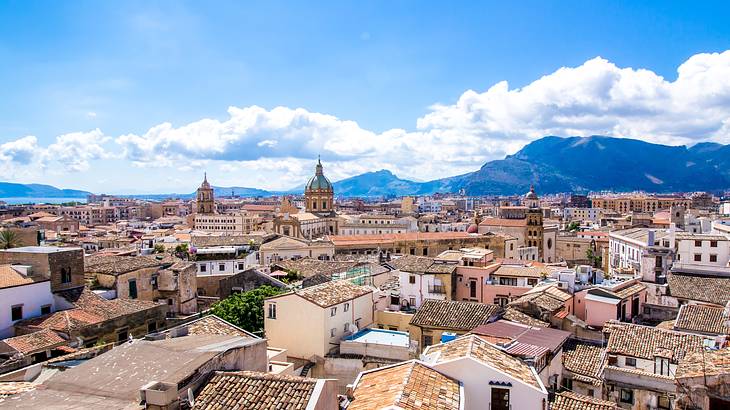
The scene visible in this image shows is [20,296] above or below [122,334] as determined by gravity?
above

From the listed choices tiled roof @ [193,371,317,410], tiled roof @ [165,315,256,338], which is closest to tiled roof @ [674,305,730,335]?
tiled roof @ [165,315,256,338]

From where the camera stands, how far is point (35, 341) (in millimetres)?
21281

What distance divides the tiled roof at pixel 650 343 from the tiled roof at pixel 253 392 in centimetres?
Result: 1646

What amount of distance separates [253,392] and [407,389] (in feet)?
11.0

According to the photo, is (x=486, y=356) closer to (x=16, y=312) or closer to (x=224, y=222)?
(x=16, y=312)

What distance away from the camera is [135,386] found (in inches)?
432

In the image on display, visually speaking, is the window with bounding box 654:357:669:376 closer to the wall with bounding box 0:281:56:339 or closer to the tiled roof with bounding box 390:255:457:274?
the tiled roof with bounding box 390:255:457:274

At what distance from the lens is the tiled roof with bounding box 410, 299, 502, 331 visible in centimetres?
2566

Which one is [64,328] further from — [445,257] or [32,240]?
[32,240]

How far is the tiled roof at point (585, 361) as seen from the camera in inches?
872

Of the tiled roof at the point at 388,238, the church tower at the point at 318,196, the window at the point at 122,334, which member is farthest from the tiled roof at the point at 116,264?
the church tower at the point at 318,196

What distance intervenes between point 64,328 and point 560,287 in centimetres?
2471

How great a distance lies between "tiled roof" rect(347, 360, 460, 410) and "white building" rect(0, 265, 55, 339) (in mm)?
17549

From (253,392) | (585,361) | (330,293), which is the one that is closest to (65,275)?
(330,293)
